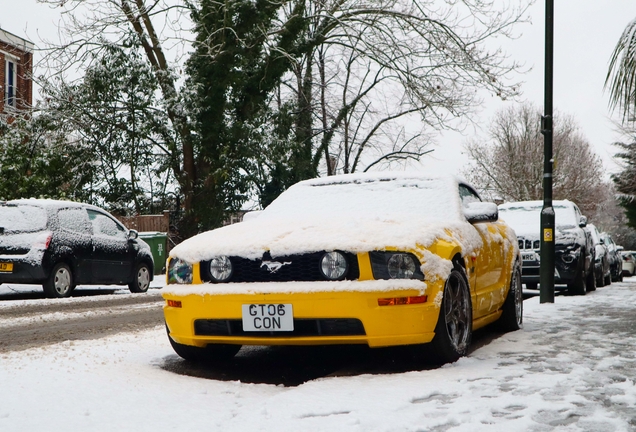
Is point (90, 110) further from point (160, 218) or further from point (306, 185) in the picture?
point (306, 185)

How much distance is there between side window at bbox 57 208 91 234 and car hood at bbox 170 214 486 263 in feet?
26.1

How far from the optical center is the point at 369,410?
12.7 ft

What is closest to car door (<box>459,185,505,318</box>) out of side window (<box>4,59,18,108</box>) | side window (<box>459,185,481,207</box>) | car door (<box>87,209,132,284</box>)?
side window (<box>459,185,481,207</box>)

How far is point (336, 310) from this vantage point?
15.8 feet

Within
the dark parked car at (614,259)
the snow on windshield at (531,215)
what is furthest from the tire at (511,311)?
the dark parked car at (614,259)

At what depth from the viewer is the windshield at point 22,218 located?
40.4 feet

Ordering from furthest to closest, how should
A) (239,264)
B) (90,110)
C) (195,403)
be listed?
(90,110)
(239,264)
(195,403)

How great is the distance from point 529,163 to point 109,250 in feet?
157

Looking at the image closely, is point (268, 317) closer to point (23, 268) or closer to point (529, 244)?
point (23, 268)

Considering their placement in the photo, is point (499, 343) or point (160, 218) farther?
point (160, 218)

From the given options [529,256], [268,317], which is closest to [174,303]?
[268,317]

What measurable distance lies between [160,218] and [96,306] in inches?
493

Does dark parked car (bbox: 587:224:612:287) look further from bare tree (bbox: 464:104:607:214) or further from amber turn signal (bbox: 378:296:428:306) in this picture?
bare tree (bbox: 464:104:607:214)

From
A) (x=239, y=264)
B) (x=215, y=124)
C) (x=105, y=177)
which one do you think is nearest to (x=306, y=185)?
(x=239, y=264)
